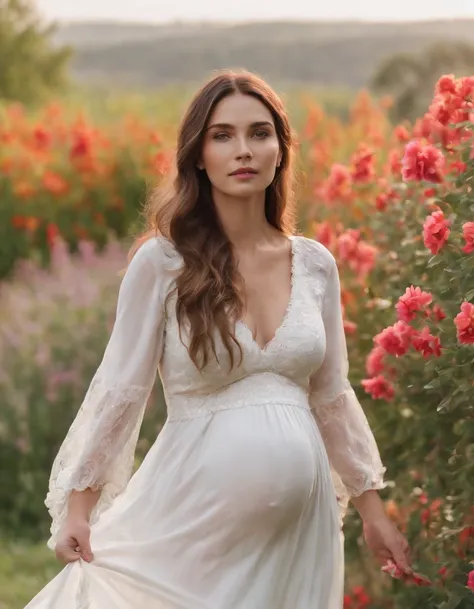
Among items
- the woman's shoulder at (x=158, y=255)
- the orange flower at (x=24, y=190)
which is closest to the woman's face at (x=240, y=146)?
the woman's shoulder at (x=158, y=255)

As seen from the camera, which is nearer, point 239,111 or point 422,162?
point 239,111

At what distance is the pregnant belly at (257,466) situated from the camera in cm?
301

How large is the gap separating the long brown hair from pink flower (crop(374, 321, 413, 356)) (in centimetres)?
62

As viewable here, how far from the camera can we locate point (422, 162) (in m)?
4.00

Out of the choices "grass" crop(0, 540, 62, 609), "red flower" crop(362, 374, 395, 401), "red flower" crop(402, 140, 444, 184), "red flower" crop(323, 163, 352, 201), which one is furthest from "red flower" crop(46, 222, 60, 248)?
"red flower" crop(402, 140, 444, 184)

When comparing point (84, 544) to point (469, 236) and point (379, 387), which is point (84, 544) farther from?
point (379, 387)

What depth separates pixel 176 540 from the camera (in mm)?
3051

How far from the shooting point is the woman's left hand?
3334 millimetres

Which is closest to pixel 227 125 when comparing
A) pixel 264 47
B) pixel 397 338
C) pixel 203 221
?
pixel 203 221

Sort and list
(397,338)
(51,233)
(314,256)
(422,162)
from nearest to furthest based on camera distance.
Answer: (314,256) < (397,338) < (422,162) < (51,233)

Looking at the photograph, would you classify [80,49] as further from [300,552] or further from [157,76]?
[300,552]

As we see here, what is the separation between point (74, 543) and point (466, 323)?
1.10 meters

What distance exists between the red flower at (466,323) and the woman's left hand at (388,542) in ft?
1.67

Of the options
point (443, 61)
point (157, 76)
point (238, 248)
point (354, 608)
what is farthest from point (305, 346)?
point (157, 76)
